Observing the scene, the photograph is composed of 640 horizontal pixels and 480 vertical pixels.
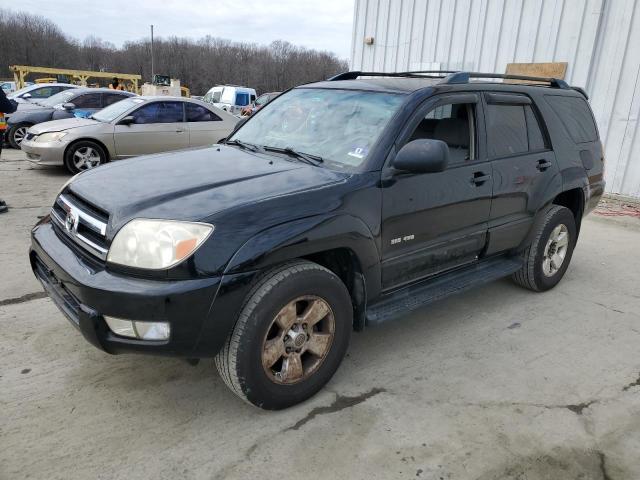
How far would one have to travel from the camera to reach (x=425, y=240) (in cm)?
325

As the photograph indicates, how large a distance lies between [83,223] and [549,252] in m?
3.83

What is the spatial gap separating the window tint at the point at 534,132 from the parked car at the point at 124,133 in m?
6.71

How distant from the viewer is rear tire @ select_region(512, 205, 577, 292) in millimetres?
4281

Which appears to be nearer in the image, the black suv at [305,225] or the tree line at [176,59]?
the black suv at [305,225]

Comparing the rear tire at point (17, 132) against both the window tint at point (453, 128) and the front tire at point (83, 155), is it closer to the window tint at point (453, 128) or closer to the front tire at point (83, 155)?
the front tire at point (83, 155)

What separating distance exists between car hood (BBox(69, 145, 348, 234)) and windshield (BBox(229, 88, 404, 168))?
21cm

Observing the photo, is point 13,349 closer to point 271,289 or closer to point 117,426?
point 117,426

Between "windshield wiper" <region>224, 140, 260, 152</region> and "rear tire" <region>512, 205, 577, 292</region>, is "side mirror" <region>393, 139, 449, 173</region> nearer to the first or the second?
"windshield wiper" <region>224, 140, 260, 152</region>

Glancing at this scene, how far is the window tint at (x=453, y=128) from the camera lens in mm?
3557

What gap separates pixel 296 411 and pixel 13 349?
6.33 ft

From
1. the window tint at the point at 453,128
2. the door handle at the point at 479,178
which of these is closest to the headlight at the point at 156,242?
the window tint at the point at 453,128

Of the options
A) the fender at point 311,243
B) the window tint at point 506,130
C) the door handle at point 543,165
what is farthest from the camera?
the door handle at point 543,165

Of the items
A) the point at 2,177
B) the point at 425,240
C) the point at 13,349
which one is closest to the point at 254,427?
the point at 425,240

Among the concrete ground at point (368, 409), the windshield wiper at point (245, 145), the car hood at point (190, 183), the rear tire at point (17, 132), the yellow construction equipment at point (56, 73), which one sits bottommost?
the concrete ground at point (368, 409)
